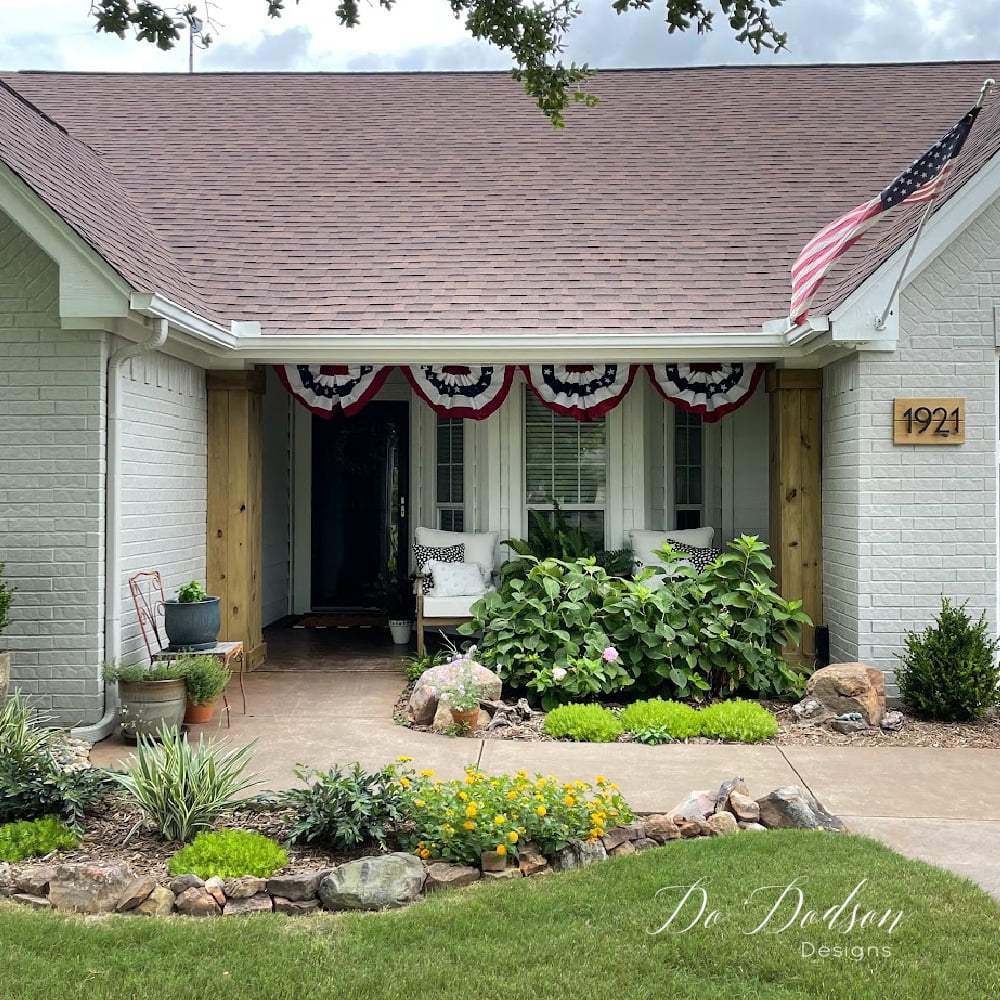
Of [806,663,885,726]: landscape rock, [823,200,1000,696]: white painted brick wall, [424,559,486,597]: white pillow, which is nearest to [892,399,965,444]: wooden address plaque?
[823,200,1000,696]: white painted brick wall

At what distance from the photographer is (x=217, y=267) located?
887 centimetres

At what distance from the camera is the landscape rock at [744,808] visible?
15.4ft

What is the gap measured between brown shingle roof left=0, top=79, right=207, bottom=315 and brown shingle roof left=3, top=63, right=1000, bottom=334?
532 mm

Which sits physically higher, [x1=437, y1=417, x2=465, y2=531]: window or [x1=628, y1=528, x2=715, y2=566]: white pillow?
[x1=437, y1=417, x2=465, y2=531]: window

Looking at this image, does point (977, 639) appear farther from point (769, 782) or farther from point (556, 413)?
point (556, 413)

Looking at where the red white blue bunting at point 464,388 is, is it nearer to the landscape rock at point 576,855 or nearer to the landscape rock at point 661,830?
the landscape rock at point 661,830

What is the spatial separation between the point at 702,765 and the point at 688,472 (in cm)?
442

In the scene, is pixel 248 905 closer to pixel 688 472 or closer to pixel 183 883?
pixel 183 883

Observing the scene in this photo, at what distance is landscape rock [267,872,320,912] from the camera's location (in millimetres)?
3920

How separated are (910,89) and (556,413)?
5.80 metres

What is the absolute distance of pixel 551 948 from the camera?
135 inches

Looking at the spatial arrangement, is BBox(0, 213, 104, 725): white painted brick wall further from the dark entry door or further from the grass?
the dark entry door

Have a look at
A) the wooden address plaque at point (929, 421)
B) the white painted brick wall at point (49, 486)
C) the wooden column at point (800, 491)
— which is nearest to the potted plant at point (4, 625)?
the white painted brick wall at point (49, 486)

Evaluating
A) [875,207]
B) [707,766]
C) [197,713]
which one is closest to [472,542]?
[197,713]
